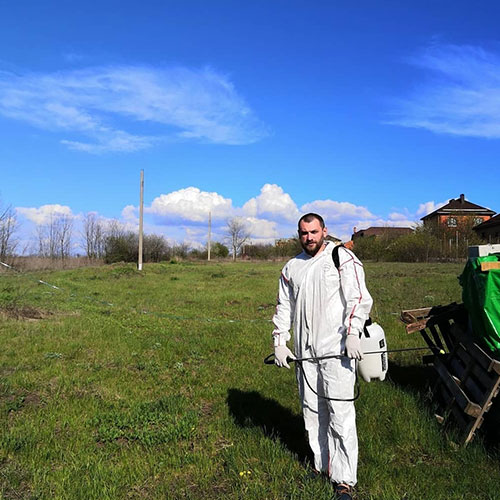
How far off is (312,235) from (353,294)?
1.88 ft

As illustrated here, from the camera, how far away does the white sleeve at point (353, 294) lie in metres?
3.21

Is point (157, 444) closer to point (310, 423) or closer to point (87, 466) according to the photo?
point (87, 466)

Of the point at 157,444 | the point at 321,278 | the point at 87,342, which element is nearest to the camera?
the point at 321,278

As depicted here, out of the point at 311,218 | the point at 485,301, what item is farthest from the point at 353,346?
the point at 485,301

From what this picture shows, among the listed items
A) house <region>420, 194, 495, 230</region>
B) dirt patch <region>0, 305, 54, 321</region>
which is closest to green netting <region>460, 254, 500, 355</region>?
dirt patch <region>0, 305, 54, 321</region>

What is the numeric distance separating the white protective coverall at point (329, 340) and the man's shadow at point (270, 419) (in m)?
0.51

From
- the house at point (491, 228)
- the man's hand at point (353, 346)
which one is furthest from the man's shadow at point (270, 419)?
the house at point (491, 228)

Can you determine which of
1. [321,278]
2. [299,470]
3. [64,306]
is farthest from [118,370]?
[64,306]

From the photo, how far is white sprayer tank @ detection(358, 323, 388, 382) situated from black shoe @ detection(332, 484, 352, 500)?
0.84m

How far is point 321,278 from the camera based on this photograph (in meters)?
3.39

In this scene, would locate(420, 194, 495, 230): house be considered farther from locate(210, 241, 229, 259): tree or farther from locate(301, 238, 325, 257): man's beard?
locate(301, 238, 325, 257): man's beard

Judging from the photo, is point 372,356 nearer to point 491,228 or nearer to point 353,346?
point 353,346

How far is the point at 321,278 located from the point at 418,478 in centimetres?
181

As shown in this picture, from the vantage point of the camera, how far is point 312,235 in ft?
11.4
